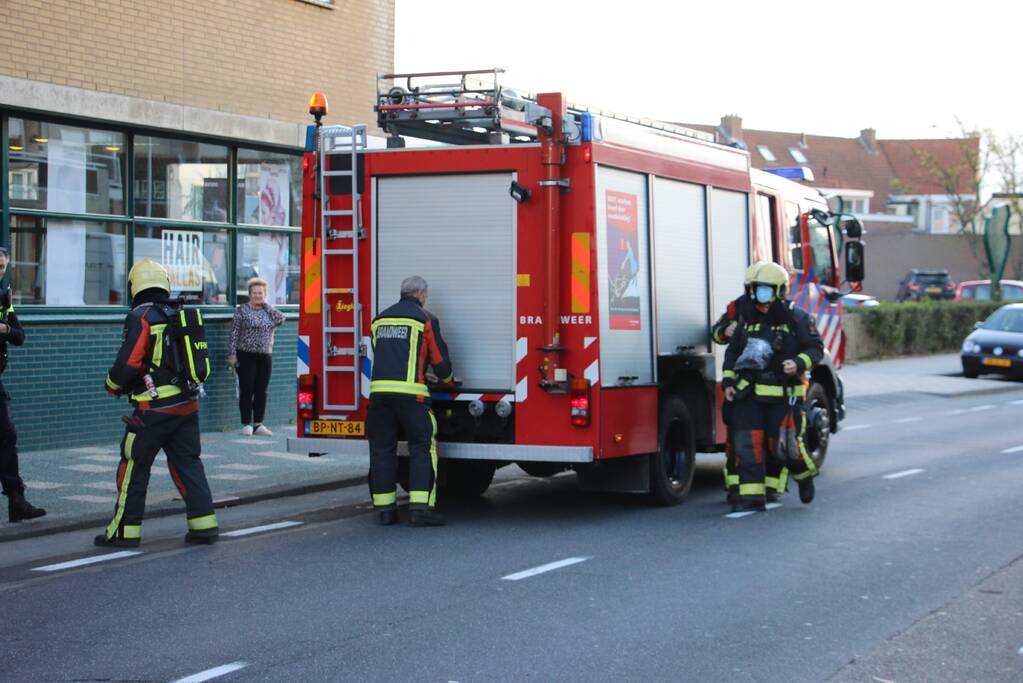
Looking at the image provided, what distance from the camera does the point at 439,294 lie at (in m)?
10.0

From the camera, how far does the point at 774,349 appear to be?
408 inches

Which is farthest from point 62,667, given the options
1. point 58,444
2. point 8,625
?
point 58,444

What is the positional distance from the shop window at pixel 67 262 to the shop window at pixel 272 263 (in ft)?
6.02

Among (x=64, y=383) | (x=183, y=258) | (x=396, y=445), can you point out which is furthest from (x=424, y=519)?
(x=183, y=258)

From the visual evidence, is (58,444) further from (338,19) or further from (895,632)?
(895,632)

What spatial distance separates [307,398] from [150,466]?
1.61 m

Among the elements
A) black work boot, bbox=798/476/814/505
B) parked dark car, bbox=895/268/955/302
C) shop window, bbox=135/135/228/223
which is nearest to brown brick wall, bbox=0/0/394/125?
shop window, bbox=135/135/228/223

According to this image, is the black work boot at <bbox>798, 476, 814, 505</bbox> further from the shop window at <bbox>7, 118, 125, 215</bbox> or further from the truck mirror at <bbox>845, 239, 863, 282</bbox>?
the shop window at <bbox>7, 118, 125, 215</bbox>

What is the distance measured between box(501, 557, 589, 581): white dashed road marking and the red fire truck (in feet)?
3.54

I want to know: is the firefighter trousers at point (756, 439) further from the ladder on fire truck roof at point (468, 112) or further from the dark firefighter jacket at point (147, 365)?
the dark firefighter jacket at point (147, 365)

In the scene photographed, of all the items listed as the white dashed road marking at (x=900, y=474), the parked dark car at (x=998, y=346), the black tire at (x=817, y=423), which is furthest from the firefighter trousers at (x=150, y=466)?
the parked dark car at (x=998, y=346)

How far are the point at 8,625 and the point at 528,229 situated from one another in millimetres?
4401

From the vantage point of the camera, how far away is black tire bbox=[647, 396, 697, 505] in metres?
10.5

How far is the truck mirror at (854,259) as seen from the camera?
44.1ft
